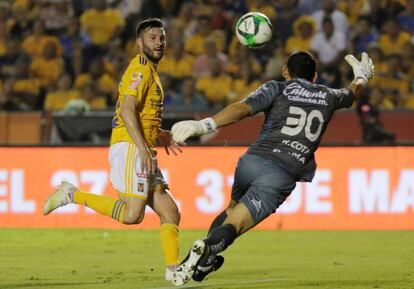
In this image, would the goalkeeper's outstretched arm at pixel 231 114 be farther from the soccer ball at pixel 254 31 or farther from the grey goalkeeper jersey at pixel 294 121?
the soccer ball at pixel 254 31

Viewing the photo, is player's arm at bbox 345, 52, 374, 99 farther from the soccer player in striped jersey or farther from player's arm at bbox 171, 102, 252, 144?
the soccer player in striped jersey

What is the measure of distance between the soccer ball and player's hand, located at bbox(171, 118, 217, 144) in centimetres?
303

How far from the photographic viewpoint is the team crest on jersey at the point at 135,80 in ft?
31.9

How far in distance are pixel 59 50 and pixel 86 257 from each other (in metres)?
9.09

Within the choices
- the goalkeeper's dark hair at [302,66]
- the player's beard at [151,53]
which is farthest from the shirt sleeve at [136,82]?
the goalkeeper's dark hair at [302,66]

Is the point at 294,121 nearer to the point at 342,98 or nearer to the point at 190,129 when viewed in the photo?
the point at 342,98

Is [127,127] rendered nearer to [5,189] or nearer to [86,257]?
[86,257]

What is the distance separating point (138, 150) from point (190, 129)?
1.34 metres

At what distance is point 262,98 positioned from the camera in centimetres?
893

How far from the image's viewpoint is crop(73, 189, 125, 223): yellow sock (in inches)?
393

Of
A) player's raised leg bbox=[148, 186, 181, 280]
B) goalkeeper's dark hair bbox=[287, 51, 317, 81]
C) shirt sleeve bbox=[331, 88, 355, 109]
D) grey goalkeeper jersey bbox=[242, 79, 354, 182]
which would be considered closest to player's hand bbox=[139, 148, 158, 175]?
player's raised leg bbox=[148, 186, 181, 280]

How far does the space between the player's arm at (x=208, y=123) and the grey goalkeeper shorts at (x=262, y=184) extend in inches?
25.9

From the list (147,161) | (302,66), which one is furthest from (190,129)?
(302,66)

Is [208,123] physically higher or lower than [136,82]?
lower
